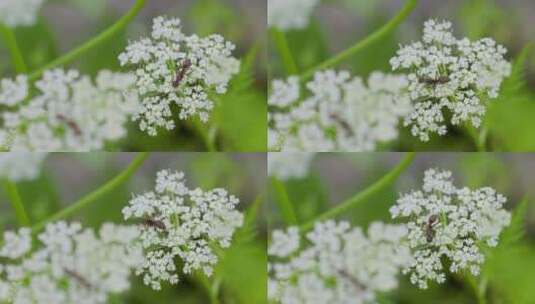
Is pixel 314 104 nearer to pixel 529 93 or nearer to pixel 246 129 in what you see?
pixel 246 129

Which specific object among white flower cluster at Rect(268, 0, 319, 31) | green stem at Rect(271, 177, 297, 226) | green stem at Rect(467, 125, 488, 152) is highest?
white flower cluster at Rect(268, 0, 319, 31)

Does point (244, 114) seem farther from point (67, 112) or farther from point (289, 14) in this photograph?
point (67, 112)

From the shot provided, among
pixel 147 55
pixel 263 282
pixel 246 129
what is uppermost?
pixel 147 55

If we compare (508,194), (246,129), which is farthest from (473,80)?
(246,129)

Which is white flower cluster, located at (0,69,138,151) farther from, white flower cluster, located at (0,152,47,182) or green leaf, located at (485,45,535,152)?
green leaf, located at (485,45,535,152)

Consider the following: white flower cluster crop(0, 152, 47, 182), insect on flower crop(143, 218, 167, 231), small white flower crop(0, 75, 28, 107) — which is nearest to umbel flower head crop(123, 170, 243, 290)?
insect on flower crop(143, 218, 167, 231)

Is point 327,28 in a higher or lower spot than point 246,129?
higher

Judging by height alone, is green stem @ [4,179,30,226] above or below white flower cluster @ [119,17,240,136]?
below
